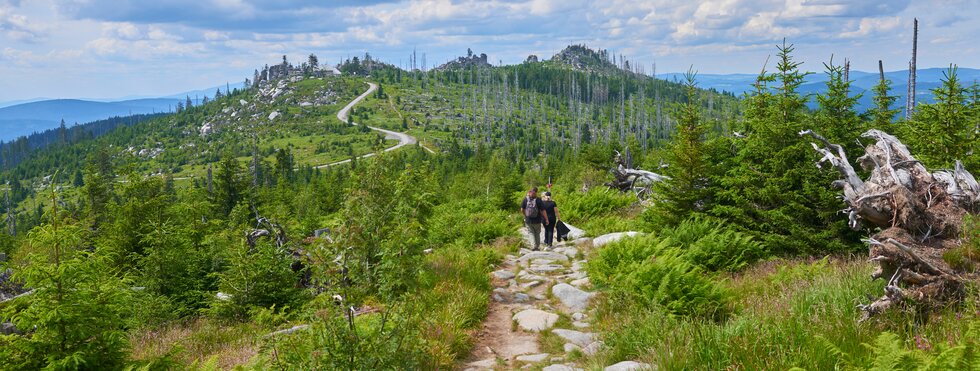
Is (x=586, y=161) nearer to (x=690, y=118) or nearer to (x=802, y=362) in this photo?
(x=690, y=118)

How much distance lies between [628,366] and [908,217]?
475cm

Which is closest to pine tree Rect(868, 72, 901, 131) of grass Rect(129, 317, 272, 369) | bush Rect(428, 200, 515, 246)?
bush Rect(428, 200, 515, 246)

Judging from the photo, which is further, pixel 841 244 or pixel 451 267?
pixel 451 267

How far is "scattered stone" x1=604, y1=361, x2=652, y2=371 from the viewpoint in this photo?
484 centimetres

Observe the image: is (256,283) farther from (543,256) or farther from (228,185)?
(228,185)

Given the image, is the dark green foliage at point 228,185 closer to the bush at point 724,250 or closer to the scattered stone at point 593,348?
the bush at point 724,250

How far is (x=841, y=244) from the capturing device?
8.89 meters

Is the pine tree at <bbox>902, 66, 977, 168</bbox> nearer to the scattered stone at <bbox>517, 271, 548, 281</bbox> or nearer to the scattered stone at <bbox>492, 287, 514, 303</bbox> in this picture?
the scattered stone at <bbox>517, 271, 548, 281</bbox>

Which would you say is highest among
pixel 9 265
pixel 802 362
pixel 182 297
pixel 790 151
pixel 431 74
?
pixel 431 74

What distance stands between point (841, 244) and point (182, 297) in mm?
12961

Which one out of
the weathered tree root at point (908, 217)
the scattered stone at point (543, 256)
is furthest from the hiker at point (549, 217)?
the weathered tree root at point (908, 217)

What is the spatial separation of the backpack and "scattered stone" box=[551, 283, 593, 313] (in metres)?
3.92

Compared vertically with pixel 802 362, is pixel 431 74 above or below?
above

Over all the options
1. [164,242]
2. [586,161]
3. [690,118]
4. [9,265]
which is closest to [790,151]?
[690,118]
